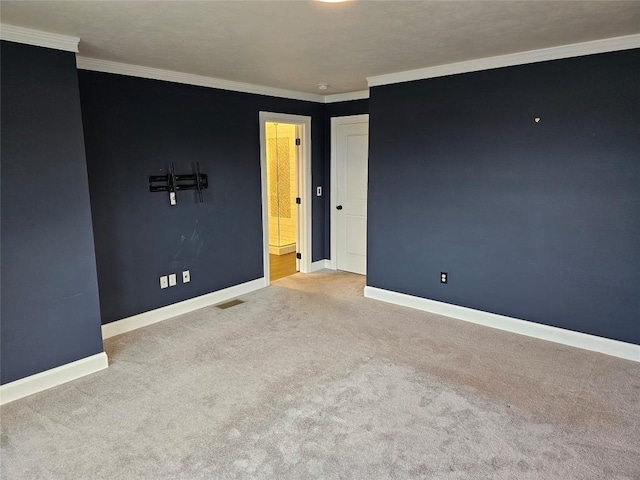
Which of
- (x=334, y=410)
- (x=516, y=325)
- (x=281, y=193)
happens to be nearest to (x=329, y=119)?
(x=281, y=193)

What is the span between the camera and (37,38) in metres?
2.73

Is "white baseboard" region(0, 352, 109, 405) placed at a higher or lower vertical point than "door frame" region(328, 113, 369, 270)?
lower

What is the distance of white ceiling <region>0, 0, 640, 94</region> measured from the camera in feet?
7.68

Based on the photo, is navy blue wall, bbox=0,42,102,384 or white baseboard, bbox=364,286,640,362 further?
white baseboard, bbox=364,286,640,362

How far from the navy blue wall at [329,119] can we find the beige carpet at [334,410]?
2291mm

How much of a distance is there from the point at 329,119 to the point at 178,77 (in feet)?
7.51

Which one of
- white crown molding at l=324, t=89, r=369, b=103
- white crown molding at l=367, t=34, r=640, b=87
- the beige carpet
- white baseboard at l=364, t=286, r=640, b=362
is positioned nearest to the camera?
the beige carpet

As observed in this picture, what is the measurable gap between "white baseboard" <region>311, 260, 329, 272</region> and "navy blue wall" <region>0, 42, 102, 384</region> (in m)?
3.31

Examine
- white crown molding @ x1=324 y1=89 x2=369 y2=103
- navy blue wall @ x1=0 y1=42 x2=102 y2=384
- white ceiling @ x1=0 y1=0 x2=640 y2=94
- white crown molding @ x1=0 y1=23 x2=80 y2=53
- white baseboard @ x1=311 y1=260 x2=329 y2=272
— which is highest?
white crown molding @ x1=324 y1=89 x2=369 y2=103

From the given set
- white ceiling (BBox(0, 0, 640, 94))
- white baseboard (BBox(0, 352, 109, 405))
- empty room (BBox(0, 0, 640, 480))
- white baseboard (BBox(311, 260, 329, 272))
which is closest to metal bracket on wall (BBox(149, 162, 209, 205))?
empty room (BBox(0, 0, 640, 480))

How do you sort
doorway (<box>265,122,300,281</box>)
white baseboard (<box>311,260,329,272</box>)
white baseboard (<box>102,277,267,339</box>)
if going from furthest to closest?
doorway (<box>265,122,300,281</box>) < white baseboard (<box>311,260,329,272</box>) < white baseboard (<box>102,277,267,339</box>)

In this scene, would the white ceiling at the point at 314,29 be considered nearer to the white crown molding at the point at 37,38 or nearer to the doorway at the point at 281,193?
the white crown molding at the point at 37,38

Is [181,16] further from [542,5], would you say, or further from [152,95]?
[542,5]

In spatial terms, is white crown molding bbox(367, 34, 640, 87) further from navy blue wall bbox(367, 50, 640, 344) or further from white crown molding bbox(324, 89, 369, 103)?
white crown molding bbox(324, 89, 369, 103)
